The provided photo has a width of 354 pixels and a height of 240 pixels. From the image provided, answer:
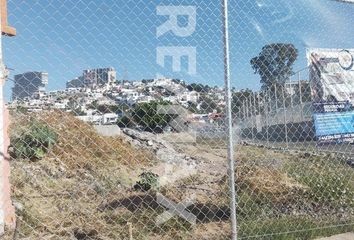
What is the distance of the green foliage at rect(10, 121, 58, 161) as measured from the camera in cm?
713

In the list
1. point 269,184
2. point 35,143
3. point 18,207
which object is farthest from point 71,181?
point 269,184

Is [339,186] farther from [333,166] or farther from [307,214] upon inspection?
[333,166]

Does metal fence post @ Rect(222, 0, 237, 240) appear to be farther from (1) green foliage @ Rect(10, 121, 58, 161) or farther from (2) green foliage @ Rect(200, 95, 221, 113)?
(1) green foliage @ Rect(10, 121, 58, 161)

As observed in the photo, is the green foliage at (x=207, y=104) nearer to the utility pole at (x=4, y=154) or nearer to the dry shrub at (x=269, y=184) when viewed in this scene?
the dry shrub at (x=269, y=184)

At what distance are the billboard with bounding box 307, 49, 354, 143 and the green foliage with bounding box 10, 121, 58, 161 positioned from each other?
4351mm

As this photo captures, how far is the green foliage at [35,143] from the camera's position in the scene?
7133 mm

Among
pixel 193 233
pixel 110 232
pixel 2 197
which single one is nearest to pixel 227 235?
pixel 193 233

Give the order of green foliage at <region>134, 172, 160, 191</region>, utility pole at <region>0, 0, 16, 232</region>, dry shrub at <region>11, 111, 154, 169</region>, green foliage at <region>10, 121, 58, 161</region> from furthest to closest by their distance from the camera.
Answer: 1. dry shrub at <region>11, 111, 154, 169</region>
2. green foliage at <region>10, 121, 58, 161</region>
3. green foliage at <region>134, 172, 160, 191</region>
4. utility pole at <region>0, 0, 16, 232</region>

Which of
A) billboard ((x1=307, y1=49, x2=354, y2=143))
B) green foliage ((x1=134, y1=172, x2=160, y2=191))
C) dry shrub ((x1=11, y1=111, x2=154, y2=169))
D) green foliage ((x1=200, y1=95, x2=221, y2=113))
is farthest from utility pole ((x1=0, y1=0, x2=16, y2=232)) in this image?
billboard ((x1=307, y1=49, x2=354, y2=143))

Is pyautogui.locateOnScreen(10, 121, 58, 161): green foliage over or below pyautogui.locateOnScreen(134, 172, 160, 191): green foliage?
over

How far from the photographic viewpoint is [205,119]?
585 centimetres

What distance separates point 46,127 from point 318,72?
4627 millimetres

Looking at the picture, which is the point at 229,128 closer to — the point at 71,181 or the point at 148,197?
the point at 148,197

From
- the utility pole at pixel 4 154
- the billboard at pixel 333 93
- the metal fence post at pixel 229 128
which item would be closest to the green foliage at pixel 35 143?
the utility pole at pixel 4 154
